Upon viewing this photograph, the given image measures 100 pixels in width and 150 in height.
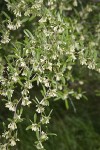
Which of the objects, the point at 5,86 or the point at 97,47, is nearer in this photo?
the point at 5,86

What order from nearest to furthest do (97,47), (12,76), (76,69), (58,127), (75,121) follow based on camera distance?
1. (12,76)
2. (97,47)
3. (76,69)
4. (58,127)
5. (75,121)

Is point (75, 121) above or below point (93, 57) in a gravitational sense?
above

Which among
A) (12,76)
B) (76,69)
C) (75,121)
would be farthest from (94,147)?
(12,76)

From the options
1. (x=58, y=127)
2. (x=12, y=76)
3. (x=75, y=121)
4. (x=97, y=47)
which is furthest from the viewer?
(x=75, y=121)

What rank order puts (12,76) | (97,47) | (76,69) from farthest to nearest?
(76,69), (97,47), (12,76)

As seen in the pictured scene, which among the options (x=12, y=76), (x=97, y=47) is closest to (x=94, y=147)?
(x=97, y=47)

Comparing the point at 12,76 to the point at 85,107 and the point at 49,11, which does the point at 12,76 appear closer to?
the point at 49,11

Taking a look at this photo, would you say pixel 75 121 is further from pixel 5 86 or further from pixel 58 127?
pixel 5 86

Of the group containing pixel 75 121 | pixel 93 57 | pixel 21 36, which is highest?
pixel 21 36

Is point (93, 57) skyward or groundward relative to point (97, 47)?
groundward
